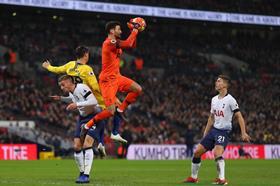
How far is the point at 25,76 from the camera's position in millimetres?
46250

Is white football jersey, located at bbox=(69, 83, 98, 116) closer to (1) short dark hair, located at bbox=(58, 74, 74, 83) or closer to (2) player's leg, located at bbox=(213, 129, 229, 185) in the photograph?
(1) short dark hair, located at bbox=(58, 74, 74, 83)

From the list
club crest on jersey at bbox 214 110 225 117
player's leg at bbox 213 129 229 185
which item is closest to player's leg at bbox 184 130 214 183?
player's leg at bbox 213 129 229 185

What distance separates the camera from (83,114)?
1570cm

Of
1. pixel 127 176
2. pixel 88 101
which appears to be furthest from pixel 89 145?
pixel 127 176

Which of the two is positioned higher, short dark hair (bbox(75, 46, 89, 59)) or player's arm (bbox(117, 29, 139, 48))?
player's arm (bbox(117, 29, 139, 48))

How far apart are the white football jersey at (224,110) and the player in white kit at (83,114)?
2628mm

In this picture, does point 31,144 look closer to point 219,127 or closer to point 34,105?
point 34,105

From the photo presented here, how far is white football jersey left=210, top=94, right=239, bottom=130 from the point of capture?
15.3m

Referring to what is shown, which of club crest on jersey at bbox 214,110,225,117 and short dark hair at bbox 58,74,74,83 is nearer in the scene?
short dark hair at bbox 58,74,74,83

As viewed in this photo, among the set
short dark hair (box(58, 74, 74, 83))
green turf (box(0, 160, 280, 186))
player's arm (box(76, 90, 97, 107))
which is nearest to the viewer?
short dark hair (box(58, 74, 74, 83))

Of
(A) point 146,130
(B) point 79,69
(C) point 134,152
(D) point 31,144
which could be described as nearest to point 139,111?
(A) point 146,130

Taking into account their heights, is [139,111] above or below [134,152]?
above

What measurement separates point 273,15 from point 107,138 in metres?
17.7

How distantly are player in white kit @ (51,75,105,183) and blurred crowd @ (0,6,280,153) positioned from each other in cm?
2301
